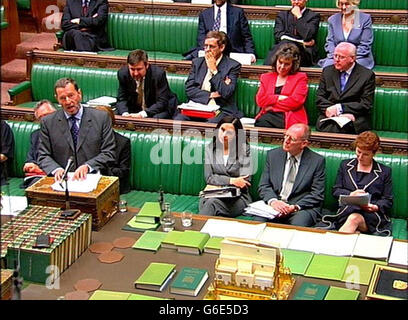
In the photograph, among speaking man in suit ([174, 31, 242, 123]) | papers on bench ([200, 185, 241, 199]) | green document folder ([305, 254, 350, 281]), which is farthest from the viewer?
speaking man in suit ([174, 31, 242, 123])

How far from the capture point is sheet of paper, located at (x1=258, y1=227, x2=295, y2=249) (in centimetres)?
369

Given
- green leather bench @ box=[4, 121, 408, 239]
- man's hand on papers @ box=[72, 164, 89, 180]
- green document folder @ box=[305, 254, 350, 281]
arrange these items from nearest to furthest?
1. green document folder @ box=[305, 254, 350, 281]
2. man's hand on papers @ box=[72, 164, 89, 180]
3. green leather bench @ box=[4, 121, 408, 239]

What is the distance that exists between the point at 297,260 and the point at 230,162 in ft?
4.49

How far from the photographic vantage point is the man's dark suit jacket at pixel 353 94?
5.39m

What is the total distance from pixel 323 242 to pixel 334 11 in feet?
10.6

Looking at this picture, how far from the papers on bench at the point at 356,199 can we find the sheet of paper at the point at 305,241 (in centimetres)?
59

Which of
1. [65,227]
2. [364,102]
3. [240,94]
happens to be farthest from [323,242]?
[240,94]

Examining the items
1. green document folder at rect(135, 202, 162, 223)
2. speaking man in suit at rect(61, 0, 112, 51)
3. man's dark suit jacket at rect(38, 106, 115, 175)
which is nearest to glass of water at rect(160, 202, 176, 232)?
green document folder at rect(135, 202, 162, 223)

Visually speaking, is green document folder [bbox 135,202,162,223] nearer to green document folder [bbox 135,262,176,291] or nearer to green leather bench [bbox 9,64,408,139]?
green document folder [bbox 135,262,176,291]

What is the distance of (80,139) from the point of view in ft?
15.4

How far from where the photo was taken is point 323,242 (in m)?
3.69

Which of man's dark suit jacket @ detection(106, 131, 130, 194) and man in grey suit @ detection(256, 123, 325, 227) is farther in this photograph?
man's dark suit jacket @ detection(106, 131, 130, 194)

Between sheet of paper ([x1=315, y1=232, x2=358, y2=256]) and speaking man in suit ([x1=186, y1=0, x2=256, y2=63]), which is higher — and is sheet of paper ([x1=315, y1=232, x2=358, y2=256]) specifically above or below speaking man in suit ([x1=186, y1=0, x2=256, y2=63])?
below

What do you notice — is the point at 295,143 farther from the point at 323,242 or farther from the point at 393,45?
the point at 393,45
